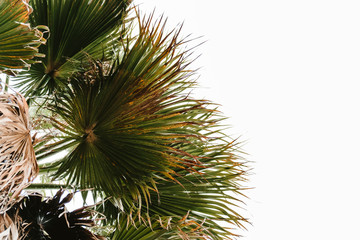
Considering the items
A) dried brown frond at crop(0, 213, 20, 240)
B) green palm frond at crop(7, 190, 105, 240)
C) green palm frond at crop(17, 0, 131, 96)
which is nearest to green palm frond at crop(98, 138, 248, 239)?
green palm frond at crop(7, 190, 105, 240)

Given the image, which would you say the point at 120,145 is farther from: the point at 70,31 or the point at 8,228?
the point at 70,31

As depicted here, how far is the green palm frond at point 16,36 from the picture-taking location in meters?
1.14

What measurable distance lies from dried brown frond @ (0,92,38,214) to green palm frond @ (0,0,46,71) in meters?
0.12

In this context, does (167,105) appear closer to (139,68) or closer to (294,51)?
(139,68)

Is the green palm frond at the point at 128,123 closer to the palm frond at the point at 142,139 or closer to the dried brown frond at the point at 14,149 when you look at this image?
the palm frond at the point at 142,139

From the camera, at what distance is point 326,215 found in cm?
596

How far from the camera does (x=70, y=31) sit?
159cm

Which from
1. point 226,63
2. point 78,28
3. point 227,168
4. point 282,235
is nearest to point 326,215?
point 282,235

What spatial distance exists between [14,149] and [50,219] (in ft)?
0.91

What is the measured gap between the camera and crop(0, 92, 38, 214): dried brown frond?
1.12m

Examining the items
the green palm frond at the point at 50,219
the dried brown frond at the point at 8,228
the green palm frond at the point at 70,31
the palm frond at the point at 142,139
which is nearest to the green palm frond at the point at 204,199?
the palm frond at the point at 142,139

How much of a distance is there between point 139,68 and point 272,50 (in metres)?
5.65

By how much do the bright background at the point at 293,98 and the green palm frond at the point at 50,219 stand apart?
2940 mm

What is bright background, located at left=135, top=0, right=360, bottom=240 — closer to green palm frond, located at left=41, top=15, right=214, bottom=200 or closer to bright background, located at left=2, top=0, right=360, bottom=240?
bright background, located at left=2, top=0, right=360, bottom=240
